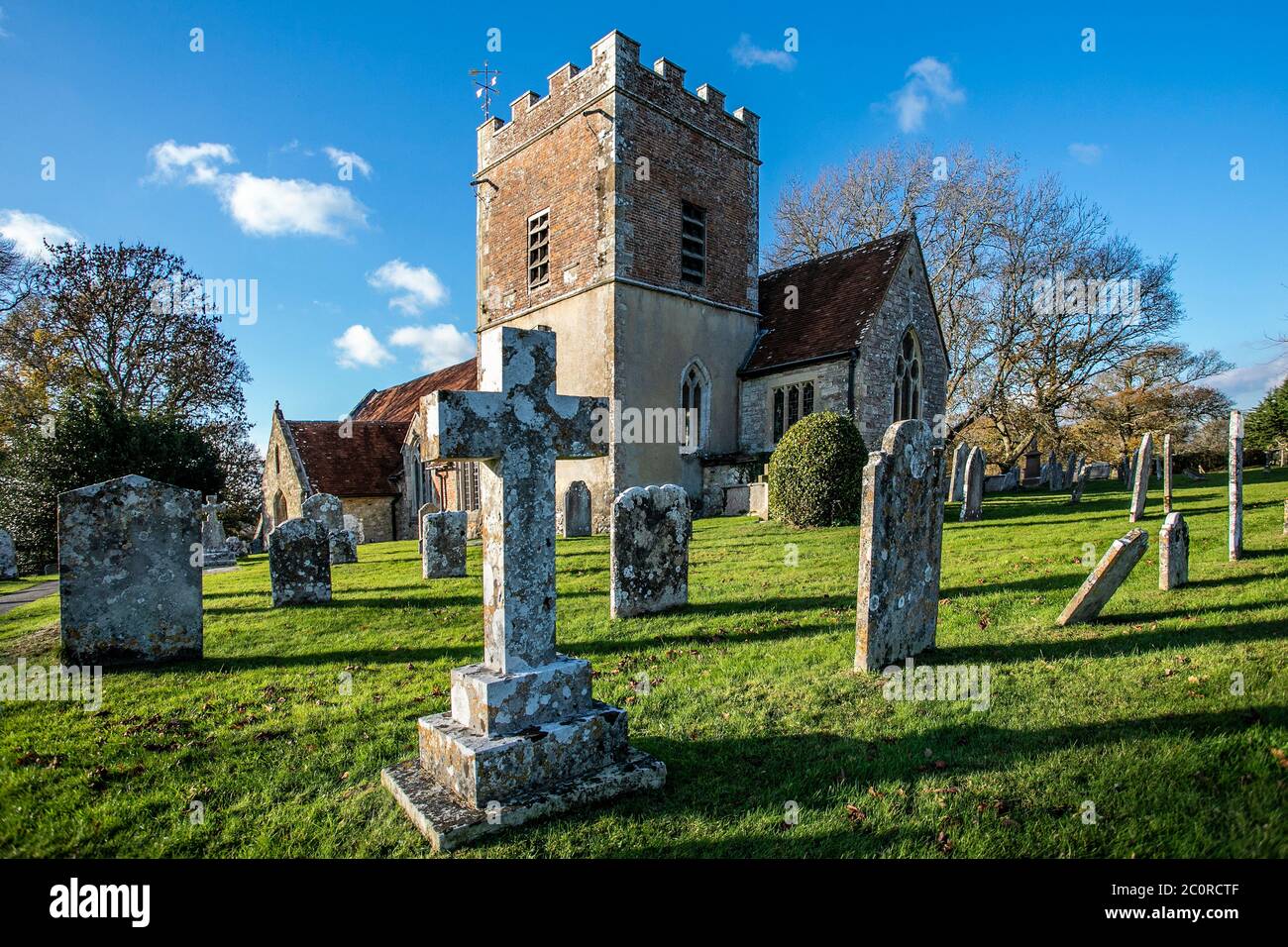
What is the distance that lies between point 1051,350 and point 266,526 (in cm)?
3345

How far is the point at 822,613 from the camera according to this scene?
265 inches

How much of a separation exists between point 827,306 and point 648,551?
14.3 meters

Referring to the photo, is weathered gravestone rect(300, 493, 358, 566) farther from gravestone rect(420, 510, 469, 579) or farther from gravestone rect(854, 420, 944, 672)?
gravestone rect(854, 420, 944, 672)

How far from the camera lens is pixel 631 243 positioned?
16891 mm

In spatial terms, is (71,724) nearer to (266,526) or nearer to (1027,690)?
(1027,690)

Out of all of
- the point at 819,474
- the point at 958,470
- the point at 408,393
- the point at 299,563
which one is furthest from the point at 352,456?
the point at 958,470

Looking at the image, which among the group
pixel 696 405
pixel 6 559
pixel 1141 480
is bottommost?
pixel 6 559

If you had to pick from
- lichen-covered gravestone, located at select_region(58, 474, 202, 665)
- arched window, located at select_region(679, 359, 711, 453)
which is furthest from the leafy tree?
arched window, located at select_region(679, 359, 711, 453)

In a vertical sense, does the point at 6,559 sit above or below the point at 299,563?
below

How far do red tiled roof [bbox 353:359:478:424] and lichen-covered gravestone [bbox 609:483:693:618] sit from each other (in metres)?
17.3

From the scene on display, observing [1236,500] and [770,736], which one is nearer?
[770,736]

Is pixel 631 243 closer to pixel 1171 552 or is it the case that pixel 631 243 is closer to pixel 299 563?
pixel 299 563

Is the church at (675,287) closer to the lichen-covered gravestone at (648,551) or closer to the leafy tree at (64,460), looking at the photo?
the lichen-covered gravestone at (648,551)
